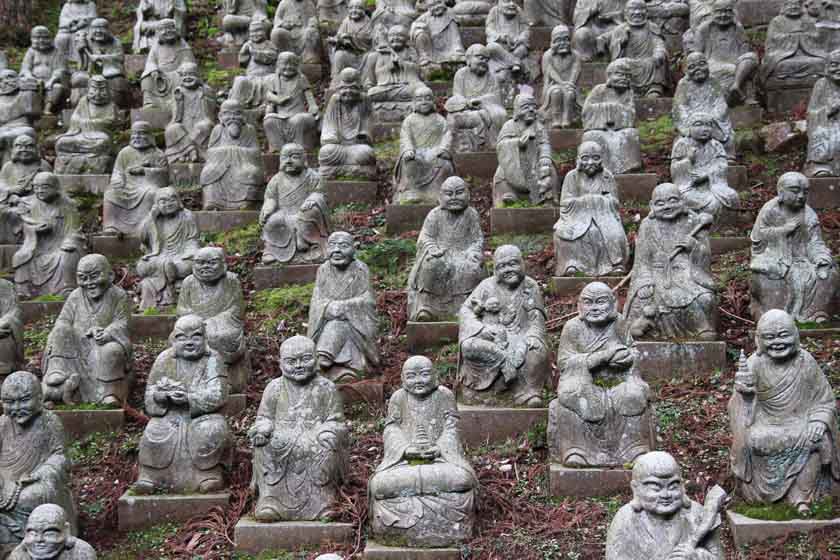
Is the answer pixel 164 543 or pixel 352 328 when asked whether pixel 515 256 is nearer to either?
pixel 352 328

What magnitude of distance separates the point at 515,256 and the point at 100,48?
12984mm

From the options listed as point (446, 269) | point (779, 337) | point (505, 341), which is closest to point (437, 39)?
point (446, 269)

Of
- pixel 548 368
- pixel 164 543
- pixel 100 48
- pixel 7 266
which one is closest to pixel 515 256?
pixel 548 368

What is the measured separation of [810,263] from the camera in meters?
15.0

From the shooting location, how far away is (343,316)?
1495 centimetres

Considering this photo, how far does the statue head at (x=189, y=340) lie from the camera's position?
44.2ft

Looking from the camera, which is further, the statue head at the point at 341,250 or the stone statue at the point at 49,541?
the statue head at the point at 341,250

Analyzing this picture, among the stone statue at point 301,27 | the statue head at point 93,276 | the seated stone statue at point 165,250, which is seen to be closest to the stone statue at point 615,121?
the seated stone statue at point 165,250

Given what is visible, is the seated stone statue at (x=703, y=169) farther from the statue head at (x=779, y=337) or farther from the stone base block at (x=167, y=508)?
the stone base block at (x=167, y=508)

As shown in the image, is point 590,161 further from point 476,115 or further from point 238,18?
point 238,18

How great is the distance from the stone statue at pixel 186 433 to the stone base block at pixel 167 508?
5.0 inches

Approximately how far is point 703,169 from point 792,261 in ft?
9.41

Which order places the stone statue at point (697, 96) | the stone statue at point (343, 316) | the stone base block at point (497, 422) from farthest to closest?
1. the stone statue at point (697, 96)
2. the stone statue at point (343, 316)
3. the stone base block at point (497, 422)

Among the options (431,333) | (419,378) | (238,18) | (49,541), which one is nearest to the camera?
(49,541)
